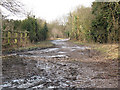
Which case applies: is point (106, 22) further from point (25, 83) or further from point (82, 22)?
point (25, 83)

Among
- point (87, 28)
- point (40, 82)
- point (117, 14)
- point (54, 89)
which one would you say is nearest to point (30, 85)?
point (40, 82)

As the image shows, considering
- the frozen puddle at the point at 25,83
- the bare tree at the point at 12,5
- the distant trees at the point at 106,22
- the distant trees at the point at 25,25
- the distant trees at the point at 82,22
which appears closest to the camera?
the frozen puddle at the point at 25,83

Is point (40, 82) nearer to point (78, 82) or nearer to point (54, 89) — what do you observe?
point (54, 89)

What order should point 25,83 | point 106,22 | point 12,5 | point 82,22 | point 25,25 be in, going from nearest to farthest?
point 25,83, point 12,5, point 106,22, point 25,25, point 82,22

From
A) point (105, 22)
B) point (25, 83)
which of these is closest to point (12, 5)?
point (25, 83)

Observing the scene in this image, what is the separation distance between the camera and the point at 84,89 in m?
3.43

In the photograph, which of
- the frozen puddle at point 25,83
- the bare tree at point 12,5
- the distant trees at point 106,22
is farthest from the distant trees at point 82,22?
the frozen puddle at point 25,83

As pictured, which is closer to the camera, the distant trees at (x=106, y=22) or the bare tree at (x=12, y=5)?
the bare tree at (x=12, y=5)

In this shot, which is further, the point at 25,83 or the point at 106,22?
the point at 106,22

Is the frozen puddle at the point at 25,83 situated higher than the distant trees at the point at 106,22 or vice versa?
the distant trees at the point at 106,22

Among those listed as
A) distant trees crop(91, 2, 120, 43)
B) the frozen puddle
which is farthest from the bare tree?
distant trees crop(91, 2, 120, 43)

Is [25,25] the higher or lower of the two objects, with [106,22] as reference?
higher

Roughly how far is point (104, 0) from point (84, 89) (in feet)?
53.6

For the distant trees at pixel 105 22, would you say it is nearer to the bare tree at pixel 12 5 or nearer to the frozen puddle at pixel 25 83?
the bare tree at pixel 12 5
